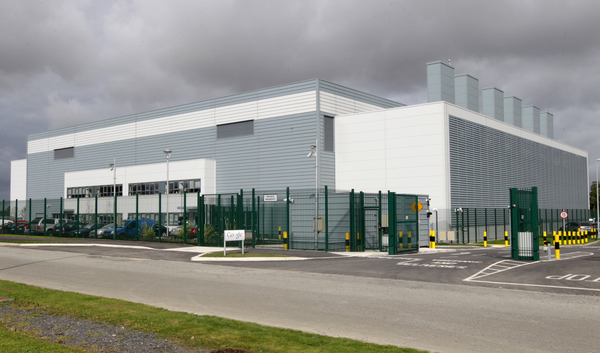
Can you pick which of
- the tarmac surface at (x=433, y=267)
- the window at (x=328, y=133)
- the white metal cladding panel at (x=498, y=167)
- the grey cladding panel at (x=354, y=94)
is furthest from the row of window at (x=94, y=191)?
the white metal cladding panel at (x=498, y=167)

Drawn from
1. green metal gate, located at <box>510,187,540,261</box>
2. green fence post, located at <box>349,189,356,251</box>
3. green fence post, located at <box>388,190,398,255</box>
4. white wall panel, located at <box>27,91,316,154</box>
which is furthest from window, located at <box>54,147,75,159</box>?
green metal gate, located at <box>510,187,540,261</box>

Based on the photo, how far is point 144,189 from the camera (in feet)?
163

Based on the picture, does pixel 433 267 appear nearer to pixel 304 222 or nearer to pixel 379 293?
pixel 379 293

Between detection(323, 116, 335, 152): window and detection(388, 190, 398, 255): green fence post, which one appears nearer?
detection(388, 190, 398, 255): green fence post

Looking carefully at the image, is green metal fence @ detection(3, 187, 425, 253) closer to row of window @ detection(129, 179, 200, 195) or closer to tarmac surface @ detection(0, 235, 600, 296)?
tarmac surface @ detection(0, 235, 600, 296)

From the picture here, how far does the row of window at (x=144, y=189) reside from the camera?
45.6m

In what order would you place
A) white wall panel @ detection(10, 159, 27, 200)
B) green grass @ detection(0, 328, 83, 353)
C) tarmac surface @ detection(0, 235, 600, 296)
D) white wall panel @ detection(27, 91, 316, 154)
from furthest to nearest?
1. white wall panel @ detection(10, 159, 27, 200)
2. white wall panel @ detection(27, 91, 316, 154)
3. tarmac surface @ detection(0, 235, 600, 296)
4. green grass @ detection(0, 328, 83, 353)

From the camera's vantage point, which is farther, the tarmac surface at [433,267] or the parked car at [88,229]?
the parked car at [88,229]

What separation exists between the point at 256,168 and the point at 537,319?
35.0 metres

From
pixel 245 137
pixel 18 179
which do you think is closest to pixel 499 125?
pixel 245 137

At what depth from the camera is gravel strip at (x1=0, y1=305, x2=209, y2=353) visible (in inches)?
257

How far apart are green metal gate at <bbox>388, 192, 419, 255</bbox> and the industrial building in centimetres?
1100

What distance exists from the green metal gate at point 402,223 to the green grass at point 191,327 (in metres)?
14.6

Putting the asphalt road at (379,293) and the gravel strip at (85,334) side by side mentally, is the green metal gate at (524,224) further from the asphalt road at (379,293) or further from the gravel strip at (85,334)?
the gravel strip at (85,334)
